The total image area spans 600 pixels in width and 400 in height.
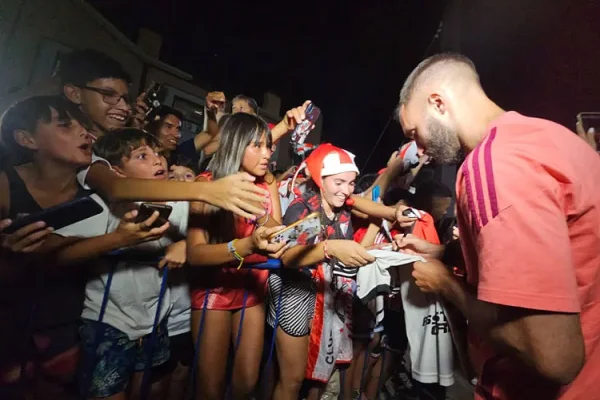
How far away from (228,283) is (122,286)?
0.66 meters

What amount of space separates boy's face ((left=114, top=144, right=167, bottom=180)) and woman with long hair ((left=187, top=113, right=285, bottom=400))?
314 millimetres

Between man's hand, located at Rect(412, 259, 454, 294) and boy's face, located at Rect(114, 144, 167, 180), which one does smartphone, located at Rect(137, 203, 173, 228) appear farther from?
man's hand, located at Rect(412, 259, 454, 294)

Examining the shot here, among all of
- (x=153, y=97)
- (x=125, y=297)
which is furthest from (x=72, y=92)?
(x=125, y=297)

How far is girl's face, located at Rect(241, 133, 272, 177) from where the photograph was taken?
2.30 metres

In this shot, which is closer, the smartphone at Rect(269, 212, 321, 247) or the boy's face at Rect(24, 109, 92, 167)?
the boy's face at Rect(24, 109, 92, 167)

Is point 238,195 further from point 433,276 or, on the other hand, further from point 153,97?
point 153,97

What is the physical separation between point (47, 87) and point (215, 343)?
1.90 metres

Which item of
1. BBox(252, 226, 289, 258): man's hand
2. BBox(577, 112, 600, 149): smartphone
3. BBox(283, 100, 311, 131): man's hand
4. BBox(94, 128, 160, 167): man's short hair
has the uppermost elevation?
BBox(577, 112, 600, 149): smartphone

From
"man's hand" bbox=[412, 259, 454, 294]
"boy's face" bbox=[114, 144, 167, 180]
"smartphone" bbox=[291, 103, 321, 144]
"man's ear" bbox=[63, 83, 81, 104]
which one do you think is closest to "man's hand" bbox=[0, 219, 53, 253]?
"boy's face" bbox=[114, 144, 167, 180]

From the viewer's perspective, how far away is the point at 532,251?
0.92 m

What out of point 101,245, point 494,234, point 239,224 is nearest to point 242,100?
point 239,224

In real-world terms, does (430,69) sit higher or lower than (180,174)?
higher

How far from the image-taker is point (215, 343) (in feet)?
6.86

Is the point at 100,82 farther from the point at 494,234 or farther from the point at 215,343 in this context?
the point at 494,234
